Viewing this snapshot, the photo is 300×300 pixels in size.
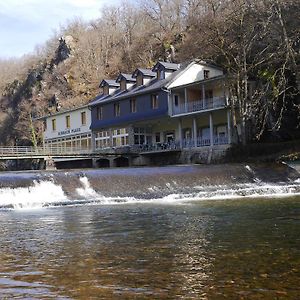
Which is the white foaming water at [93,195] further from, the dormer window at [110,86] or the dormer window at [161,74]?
the dormer window at [110,86]

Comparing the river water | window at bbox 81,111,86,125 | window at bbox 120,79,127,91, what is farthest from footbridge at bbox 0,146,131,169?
the river water

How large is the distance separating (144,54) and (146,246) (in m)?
55.5

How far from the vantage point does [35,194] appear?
16.8m

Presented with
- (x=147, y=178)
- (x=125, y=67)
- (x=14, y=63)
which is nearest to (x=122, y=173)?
(x=147, y=178)

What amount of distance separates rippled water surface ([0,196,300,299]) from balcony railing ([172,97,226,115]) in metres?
22.6

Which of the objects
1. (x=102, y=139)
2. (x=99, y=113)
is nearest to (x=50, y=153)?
(x=102, y=139)

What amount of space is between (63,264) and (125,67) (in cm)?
5996

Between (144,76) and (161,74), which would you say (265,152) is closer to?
(161,74)

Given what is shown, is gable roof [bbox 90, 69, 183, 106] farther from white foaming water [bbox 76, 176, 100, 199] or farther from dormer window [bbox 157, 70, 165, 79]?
white foaming water [bbox 76, 176, 100, 199]

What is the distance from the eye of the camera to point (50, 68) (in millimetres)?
67562

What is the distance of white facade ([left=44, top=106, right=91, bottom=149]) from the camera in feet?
150

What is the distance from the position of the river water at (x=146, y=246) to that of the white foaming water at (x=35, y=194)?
0.04m

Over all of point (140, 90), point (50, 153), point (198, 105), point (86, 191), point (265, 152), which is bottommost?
point (86, 191)

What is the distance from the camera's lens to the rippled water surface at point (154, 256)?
4.60 meters
